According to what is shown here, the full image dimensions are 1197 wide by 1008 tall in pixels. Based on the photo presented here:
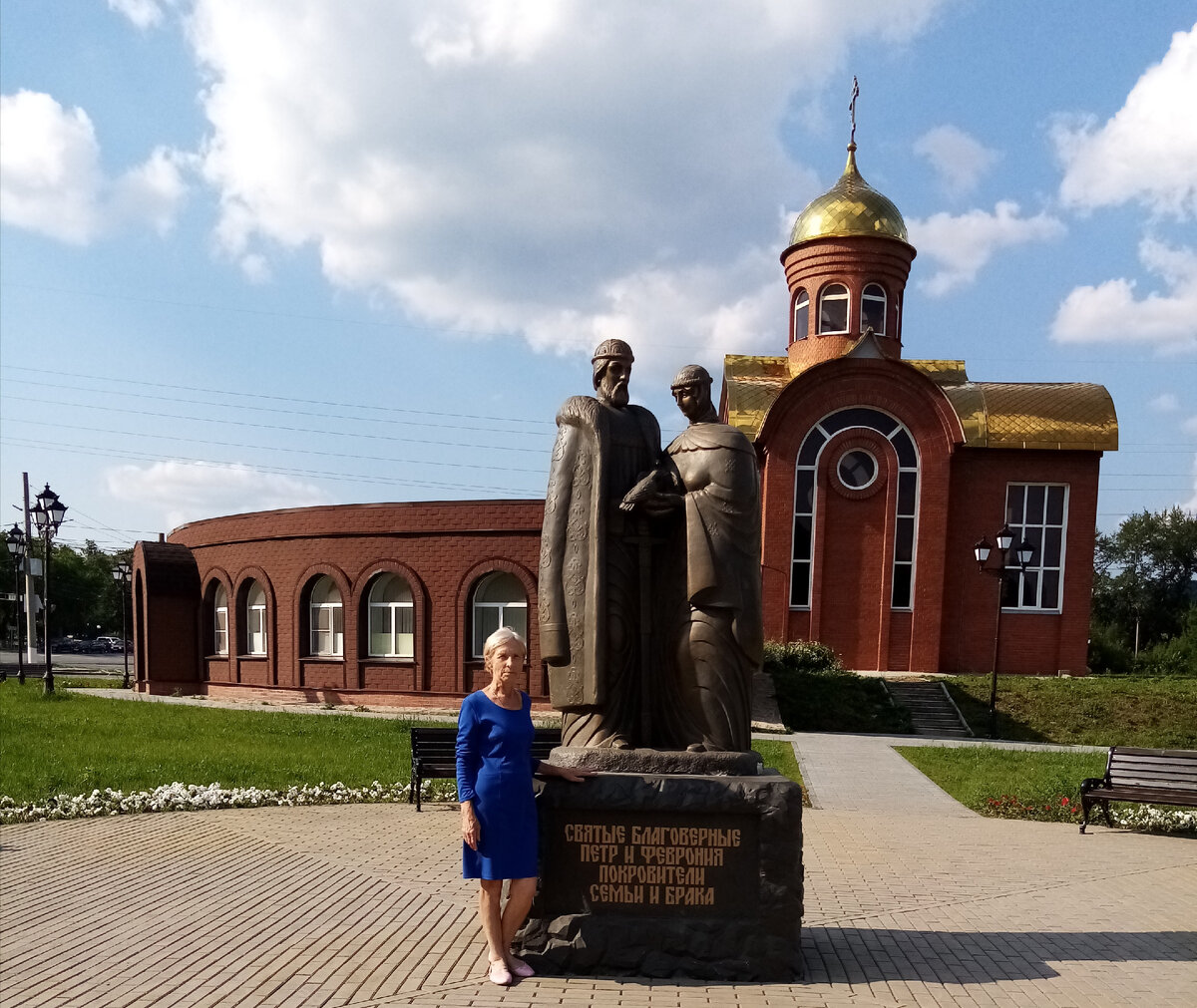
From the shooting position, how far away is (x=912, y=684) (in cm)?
2198

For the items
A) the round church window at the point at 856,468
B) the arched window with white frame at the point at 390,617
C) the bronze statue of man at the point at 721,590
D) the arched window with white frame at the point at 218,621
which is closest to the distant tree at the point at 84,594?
the arched window with white frame at the point at 218,621

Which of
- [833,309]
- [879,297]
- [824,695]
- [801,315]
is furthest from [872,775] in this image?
[801,315]

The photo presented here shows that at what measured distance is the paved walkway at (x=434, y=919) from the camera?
182 inches

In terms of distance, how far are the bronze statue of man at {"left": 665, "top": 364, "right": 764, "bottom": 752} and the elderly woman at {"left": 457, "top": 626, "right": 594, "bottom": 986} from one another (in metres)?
1.02

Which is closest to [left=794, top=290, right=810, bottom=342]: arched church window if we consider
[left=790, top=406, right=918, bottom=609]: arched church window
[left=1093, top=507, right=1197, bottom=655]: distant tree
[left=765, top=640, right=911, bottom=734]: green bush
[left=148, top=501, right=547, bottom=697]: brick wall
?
[left=790, top=406, right=918, bottom=609]: arched church window

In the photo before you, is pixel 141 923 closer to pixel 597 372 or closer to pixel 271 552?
pixel 597 372

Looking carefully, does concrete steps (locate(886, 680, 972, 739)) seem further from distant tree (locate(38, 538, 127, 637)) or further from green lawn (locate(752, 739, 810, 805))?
distant tree (locate(38, 538, 127, 637))

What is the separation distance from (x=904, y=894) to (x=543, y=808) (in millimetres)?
3125

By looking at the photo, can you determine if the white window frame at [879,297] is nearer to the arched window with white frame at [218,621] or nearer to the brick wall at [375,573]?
the brick wall at [375,573]

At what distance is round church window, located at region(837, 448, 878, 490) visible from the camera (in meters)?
24.2

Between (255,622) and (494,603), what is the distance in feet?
23.9

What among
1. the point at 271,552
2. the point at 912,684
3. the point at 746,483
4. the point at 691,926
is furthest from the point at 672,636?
the point at 271,552

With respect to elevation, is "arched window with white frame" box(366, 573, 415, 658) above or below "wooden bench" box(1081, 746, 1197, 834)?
below

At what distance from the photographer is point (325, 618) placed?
23172mm
